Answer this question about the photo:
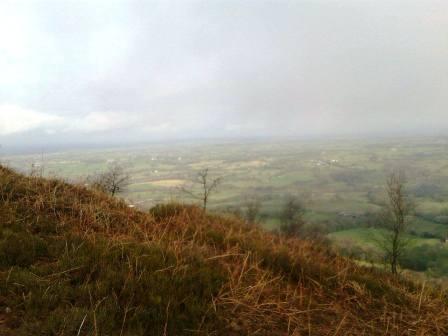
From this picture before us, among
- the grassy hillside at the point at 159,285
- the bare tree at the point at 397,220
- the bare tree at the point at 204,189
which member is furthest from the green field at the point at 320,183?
the grassy hillside at the point at 159,285

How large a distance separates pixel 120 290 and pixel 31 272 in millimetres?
1062

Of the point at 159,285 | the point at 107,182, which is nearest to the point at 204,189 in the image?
the point at 107,182

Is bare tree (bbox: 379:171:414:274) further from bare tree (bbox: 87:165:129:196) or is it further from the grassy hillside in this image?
the grassy hillside

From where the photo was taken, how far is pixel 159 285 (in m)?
3.81

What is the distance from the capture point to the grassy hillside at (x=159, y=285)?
10.9 feet

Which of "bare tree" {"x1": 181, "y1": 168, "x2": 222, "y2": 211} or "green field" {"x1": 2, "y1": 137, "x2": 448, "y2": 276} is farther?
"green field" {"x1": 2, "y1": 137, "x2": 448, "y2": 276}

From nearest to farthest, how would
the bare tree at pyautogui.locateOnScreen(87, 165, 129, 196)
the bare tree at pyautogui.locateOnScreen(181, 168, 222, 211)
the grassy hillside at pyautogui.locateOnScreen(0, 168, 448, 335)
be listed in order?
the grassy hillside at pyautogui.locateOnScreen(0, 168, 448, 335) < the bare tree at pyautogui.locateOnScreen(87, 165, 129, 196) < the bare tree at pyautogui.locateOnScreen(181, 168, 222, 211)

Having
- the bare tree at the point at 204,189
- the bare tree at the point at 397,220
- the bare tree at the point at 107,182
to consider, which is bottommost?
the bare tree at the point at 397,220

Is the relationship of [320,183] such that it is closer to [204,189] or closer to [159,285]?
[204,189]

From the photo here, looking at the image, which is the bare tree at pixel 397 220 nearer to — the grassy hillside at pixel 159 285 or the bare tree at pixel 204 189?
the bare tree at pixel 204 189

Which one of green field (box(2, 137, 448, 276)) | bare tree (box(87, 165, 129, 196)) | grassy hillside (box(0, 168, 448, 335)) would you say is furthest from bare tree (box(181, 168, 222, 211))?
green field (box(2, 137, 448, 276))

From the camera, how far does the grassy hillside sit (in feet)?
10.9

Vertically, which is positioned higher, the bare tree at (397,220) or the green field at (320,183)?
the bare tree at (397,220)

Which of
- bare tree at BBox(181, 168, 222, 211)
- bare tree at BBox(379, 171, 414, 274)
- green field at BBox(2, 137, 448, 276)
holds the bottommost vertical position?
green field at BBox(2, 137, 448, 276)
